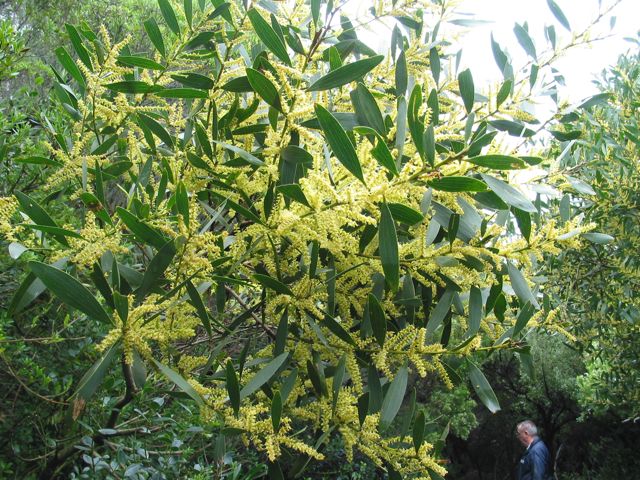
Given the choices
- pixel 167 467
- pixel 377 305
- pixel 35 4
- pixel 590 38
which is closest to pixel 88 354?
pixel 167 467

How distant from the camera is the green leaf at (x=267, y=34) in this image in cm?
106

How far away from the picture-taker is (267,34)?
108 cm

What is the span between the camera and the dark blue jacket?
5.52 metres

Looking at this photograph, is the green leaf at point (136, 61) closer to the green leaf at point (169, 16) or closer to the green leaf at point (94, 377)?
the green leaf at point (169, 16)

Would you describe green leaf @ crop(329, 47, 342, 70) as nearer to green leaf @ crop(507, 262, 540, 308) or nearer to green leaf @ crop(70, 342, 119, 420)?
green leaf @ crop(507, 262, 540, 308)

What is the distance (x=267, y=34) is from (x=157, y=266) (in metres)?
0.47

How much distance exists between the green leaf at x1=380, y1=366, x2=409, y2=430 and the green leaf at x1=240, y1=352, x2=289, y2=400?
0.74 feet

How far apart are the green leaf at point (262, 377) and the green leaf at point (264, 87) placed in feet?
1.64

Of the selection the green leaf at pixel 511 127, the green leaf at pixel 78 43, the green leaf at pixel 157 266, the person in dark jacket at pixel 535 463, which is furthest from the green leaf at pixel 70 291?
the person in dark jacket at pixel 535 463

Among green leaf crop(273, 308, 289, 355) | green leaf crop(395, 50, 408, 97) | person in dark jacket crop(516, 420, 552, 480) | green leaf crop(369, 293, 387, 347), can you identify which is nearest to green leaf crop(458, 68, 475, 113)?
green leaf crop(395, 50, 408, 97)

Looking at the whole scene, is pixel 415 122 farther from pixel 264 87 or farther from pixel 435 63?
pixel 435 63

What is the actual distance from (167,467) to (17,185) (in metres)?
1.32

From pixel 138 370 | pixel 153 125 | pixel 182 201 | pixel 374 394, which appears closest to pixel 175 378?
pixel 138 370

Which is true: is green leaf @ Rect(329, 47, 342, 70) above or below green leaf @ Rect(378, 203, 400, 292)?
above
